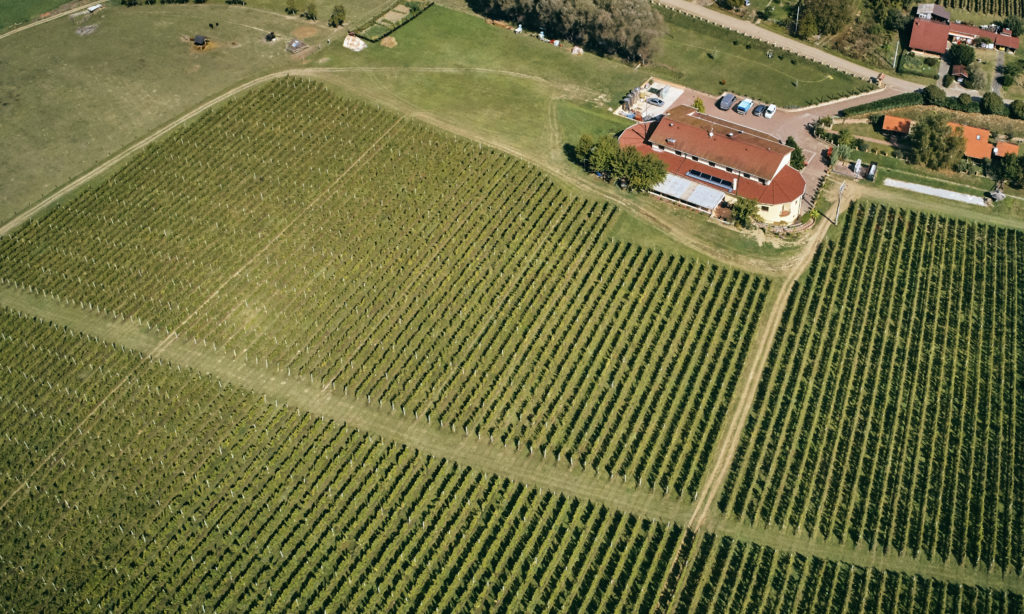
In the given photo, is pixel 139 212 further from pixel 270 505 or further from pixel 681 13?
pixel 681 13

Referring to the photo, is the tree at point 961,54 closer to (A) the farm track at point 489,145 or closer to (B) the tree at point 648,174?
(A) the farm track at point 489,145

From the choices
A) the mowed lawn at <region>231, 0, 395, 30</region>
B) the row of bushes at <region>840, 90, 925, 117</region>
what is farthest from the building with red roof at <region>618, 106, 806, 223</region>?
the mowed lawn at <region>231, 0, 395, 30</region>

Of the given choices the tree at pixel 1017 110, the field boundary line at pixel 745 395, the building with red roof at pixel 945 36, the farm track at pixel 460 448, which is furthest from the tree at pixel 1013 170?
the farm track at pixel 460 448

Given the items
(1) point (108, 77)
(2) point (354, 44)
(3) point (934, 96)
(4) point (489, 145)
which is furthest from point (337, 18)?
(3) point (934, 96)

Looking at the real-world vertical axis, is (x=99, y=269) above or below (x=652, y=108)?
below

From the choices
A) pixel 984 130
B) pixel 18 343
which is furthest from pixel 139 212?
pixel 984 130

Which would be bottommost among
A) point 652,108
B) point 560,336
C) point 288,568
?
point 288,568
